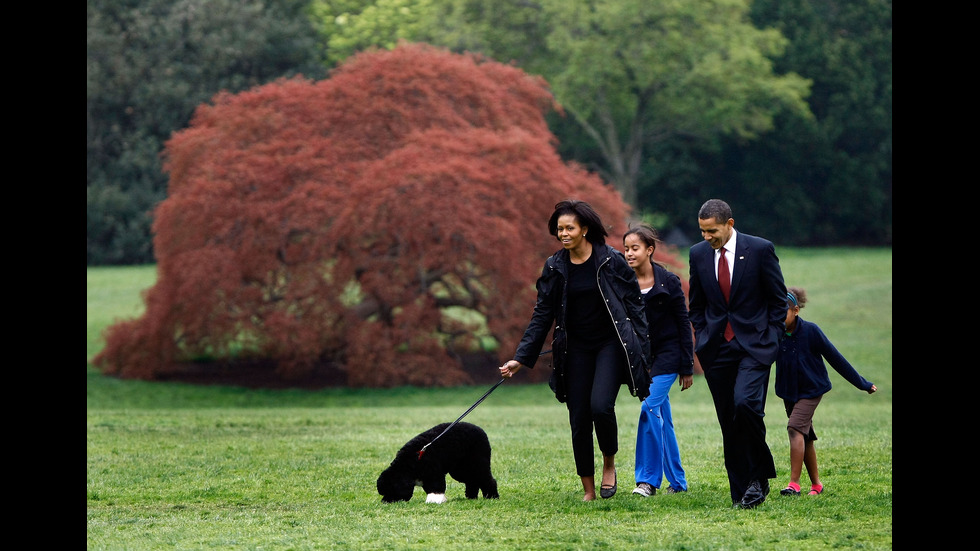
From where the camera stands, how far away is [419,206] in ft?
63.6

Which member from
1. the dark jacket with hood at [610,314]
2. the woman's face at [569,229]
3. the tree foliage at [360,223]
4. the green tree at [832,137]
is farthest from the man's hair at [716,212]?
the green tree at [832,137]

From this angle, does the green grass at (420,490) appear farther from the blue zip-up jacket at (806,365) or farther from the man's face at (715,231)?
the man's face at (715,231)

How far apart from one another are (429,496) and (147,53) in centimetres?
3207

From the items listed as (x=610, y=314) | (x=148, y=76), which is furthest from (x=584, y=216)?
(x=148, y=76)

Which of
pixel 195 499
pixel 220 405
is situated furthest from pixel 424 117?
pixel 195 499

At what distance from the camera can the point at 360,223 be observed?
19594 millimetres

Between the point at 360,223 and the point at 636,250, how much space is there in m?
12.2

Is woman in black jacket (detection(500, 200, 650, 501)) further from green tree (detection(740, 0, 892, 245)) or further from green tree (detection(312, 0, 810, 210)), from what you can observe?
green tree (detection(740, 0, 892, 245))

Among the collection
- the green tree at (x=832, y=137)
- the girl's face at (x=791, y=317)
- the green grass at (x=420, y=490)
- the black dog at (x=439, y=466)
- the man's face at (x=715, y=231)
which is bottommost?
the green grass at (x=420, y=490)

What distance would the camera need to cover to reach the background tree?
3591cm

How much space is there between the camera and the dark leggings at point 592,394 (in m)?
7.16

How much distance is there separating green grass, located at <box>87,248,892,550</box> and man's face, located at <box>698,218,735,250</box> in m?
1.58

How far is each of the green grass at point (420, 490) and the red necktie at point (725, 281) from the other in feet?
3.39

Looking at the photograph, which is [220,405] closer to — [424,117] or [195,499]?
[424,117]
